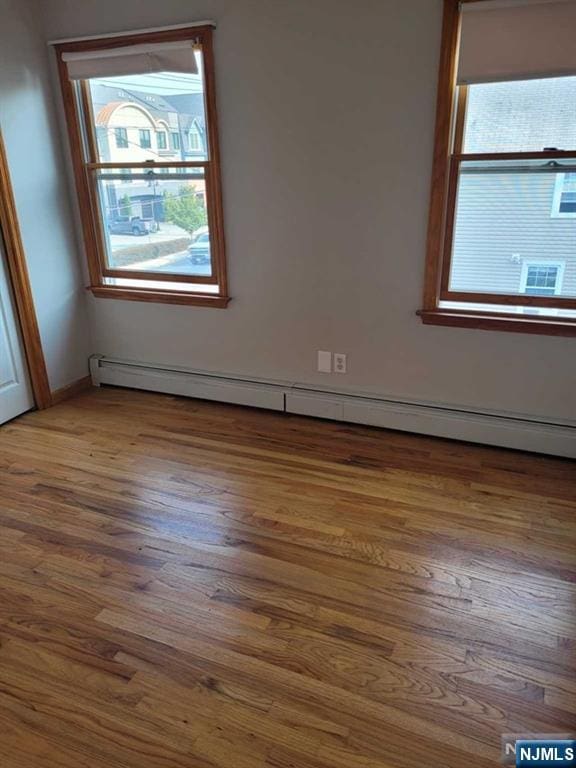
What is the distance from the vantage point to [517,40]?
2.38 metres

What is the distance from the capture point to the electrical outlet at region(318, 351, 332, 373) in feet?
10.6

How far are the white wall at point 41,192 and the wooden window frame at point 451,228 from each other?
226cm

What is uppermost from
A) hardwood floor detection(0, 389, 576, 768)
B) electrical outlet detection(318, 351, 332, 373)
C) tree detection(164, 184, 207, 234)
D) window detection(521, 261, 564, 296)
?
tree detection(164, 184, 207, 234)

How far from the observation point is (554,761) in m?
1.45

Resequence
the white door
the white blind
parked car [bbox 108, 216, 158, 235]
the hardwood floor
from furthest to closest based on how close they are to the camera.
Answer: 1. parked car [bbox 108, 216, 158, 235]
2. the white door
3. the white blind
4. the hardwood floor

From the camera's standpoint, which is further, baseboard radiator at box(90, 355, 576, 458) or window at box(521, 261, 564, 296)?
baseboard radiator at box(90, 355, 576, 458)

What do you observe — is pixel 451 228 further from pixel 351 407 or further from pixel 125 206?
pixel 125 206

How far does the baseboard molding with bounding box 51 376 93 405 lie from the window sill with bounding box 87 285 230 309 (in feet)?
1.93

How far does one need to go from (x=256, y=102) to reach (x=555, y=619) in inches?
106

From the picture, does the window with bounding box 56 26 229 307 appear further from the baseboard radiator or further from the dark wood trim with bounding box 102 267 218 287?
the baseboard radiator

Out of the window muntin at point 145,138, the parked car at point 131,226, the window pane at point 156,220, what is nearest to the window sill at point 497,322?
the window pane at point 156,220

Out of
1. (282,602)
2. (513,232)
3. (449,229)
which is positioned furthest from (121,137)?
(282,602)

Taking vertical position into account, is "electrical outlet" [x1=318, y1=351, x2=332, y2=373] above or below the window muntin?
below

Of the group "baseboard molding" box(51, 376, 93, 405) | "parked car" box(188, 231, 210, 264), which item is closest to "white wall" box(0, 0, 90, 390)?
"baseboard molding" box(51, 376, 93, 405)
